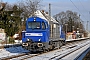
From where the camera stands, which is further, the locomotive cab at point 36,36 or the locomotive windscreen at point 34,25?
the locomotive windscreen at point 34,25

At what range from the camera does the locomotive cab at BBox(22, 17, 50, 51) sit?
2273 centimetres

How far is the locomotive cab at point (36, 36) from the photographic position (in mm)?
22733

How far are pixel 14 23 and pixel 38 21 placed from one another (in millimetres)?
31556

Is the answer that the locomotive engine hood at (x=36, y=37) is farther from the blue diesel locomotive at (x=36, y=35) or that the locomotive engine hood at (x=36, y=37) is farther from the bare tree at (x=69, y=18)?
the bare tree at (x=69, y=18)

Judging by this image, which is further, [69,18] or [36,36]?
[69,18]

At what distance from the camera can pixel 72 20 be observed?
12494cm

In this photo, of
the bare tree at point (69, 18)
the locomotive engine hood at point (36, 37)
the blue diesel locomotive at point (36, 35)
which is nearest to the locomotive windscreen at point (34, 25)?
the blue diesel locomotive at point (36, 35)

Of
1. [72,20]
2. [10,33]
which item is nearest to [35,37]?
[10,33]

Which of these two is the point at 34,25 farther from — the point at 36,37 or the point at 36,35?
the point at 36,37

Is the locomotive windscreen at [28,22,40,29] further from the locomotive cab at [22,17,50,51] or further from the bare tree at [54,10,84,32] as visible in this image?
the bare tree at [54,10,84,32]

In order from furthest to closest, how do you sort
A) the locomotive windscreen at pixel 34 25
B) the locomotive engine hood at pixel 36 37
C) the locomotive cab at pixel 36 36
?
the locomotive windscreen at pixel 34 25 → the locomotive engine hood at pixel 36 37 → the locomotive cab at pixel 36 36

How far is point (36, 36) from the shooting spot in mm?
22875

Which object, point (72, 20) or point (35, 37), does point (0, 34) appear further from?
point (72, 20)

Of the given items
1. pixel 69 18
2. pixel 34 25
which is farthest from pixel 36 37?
pixel 69 18
